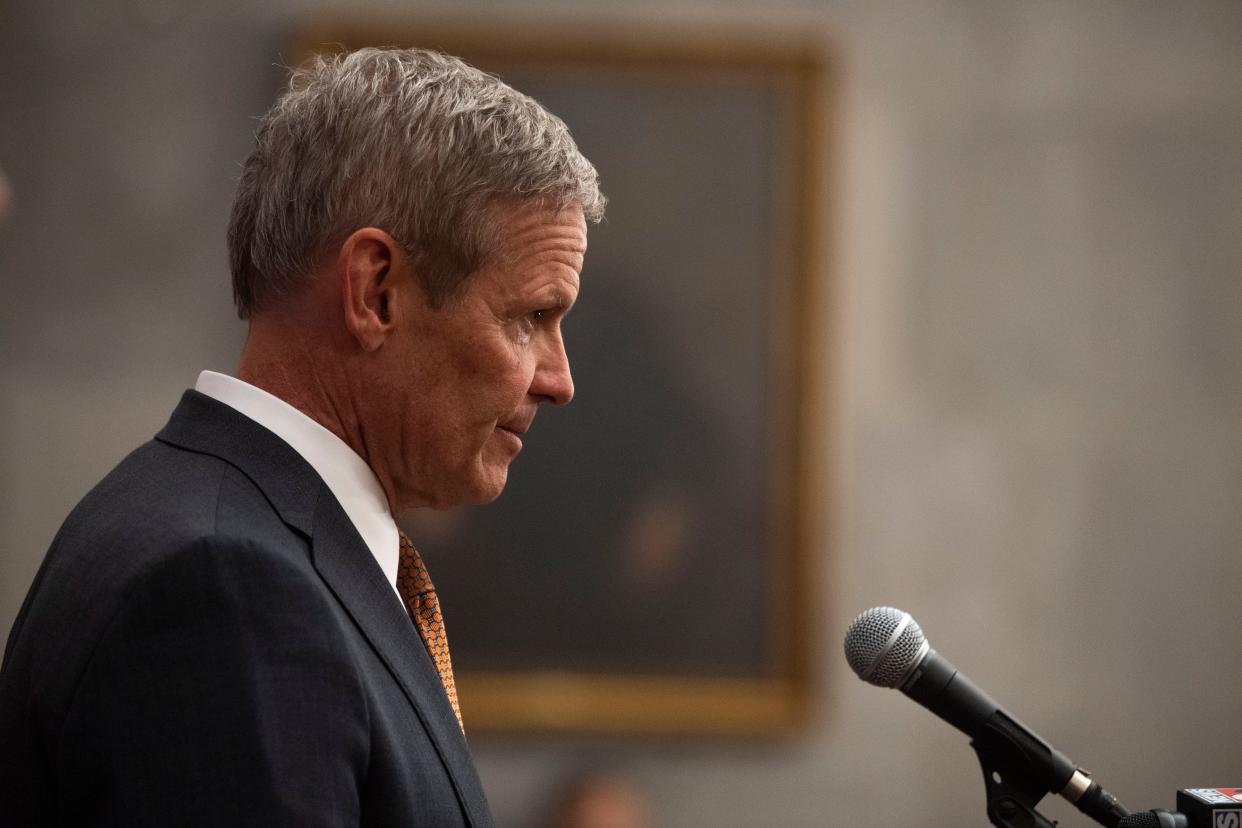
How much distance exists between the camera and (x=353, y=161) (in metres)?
1.50

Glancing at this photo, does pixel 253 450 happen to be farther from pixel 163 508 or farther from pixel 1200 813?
pixel 1200 813

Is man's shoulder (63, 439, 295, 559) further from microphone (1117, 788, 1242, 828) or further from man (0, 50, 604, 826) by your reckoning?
microphone (1117, 788, 1242, 828)

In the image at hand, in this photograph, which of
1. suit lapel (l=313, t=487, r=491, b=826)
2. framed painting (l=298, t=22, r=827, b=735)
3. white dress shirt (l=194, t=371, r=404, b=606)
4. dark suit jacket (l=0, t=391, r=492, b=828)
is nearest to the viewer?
dark suit jacket (l=0, t=391, r=492, b=828)

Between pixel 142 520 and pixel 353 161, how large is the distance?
0.47m

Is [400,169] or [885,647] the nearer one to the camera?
[400,169]

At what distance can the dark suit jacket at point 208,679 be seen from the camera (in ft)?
3.78

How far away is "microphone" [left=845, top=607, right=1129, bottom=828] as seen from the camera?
5.07 ft

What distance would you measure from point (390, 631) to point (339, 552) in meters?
0.10

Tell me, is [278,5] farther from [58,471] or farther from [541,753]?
[541,753]

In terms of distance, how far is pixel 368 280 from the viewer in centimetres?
149

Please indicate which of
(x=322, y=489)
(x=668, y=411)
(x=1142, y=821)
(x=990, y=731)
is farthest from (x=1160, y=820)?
(x=668, y=411)

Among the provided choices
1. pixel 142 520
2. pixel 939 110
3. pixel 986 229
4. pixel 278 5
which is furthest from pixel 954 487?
pixel 142 520

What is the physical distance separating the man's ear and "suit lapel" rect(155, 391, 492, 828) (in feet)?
0.51

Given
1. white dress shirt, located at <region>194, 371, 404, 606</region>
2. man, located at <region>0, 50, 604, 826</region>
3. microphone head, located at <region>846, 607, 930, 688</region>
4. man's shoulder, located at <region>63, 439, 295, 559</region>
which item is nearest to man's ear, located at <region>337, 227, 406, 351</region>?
man, located at <region>0, 50, 604, 826</region>
